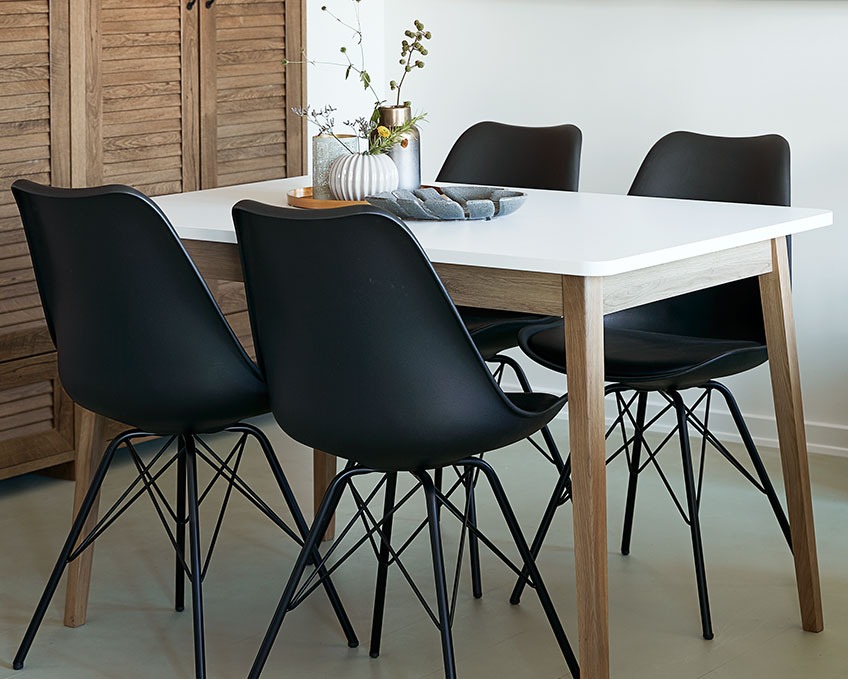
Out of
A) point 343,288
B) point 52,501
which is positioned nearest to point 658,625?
point 343,288

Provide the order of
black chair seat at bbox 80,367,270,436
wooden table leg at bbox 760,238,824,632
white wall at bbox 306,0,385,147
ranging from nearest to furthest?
black chair seat at bbox 80,367,270,436 < wooden table leg at bbox 760,238,824,632 < white wall at bbox 306,0,385,147

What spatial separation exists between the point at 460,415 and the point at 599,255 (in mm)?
349

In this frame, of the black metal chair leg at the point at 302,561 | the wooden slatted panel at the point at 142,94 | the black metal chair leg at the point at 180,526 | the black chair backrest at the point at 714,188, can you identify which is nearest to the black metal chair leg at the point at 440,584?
the black metal chair leg at the point at 302,561

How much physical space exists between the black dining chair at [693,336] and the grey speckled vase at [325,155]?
0.56m

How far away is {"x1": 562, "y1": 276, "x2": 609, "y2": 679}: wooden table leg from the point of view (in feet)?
7.42

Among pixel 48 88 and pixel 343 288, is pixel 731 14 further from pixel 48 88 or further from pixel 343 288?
pixel 343 288

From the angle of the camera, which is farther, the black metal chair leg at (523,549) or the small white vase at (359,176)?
the small white vase at (359,176)

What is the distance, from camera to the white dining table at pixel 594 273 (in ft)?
7.50

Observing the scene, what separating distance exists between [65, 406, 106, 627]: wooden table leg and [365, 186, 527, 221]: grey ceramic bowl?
731mm

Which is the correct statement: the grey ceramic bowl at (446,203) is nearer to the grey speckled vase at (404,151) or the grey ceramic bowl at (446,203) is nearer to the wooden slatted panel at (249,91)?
the grey speckled vase at (404,151)

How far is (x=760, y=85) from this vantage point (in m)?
4.27

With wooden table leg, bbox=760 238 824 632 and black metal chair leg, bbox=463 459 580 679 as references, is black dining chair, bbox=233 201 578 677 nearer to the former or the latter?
black metal chair leg, bbox=463 459 580 679

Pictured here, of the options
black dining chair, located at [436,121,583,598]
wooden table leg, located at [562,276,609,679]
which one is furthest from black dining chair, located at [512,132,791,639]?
wooden table leg, located at [562,276,609,679]

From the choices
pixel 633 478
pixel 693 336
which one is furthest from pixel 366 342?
pixel 693 336
